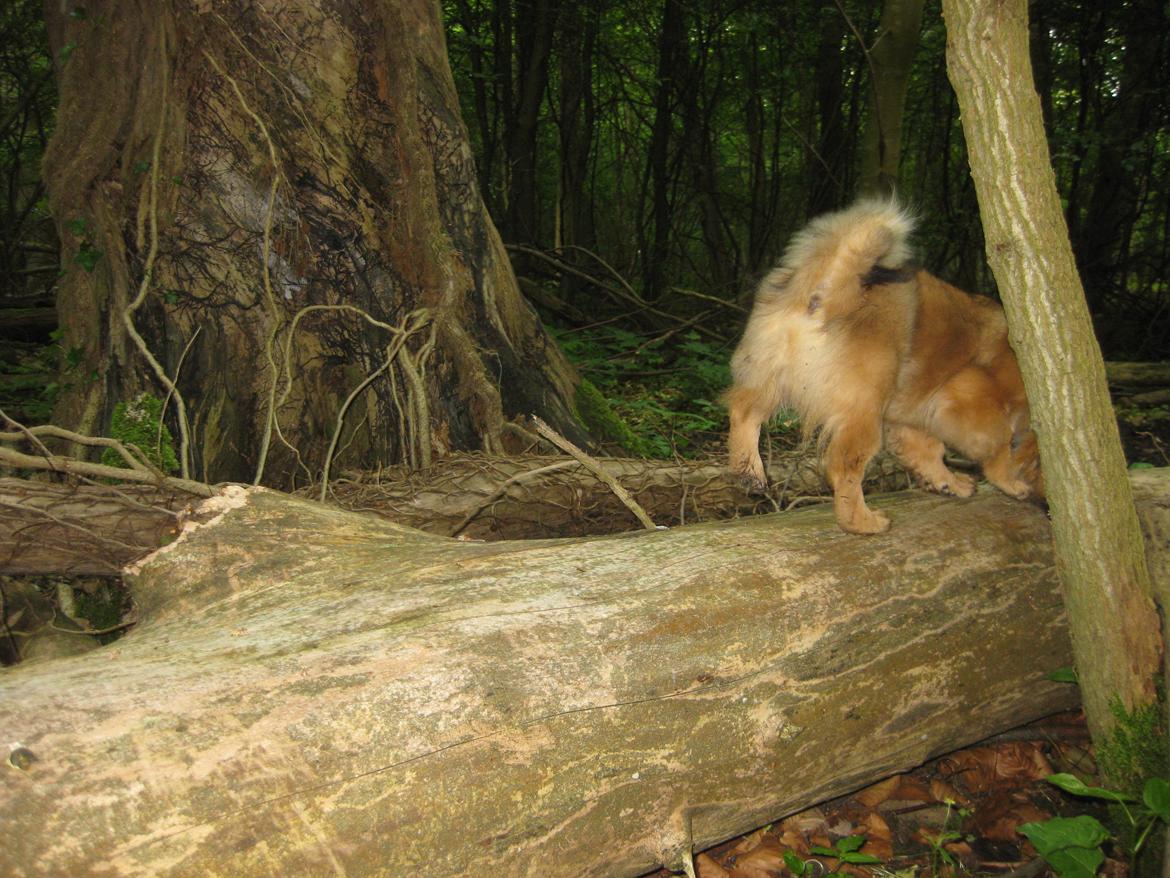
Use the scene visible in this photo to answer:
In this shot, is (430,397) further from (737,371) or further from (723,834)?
(723,834)

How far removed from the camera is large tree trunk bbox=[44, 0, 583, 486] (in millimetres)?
4719

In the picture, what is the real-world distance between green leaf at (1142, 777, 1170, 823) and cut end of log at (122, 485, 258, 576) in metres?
3.14

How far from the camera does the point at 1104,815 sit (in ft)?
10.2

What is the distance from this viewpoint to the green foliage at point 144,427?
446cm

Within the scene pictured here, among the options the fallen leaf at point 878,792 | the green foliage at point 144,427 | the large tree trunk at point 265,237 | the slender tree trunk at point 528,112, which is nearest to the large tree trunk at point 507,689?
the fallen leaf at point 878,792

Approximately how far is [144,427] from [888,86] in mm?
6991

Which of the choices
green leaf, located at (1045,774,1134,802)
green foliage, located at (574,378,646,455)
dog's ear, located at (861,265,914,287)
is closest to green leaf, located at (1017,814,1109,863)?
green leaf, located at (1045,774,1134,802)

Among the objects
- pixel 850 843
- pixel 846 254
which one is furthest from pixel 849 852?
pixel 846 254

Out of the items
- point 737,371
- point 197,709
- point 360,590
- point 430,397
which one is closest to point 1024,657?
point 737,371

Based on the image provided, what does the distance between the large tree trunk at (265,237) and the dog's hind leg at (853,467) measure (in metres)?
2.15

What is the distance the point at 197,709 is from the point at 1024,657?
2.88 meters

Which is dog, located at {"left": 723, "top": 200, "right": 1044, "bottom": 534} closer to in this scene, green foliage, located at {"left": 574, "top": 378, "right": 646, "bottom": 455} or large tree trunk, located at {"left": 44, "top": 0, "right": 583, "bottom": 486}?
green foliage, located at {"left": 574, "top": 378, "right": 646, "bottom": 455}

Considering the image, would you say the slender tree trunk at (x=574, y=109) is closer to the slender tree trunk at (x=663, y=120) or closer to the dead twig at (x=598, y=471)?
the slender tree trunk at (x=663, y=120)

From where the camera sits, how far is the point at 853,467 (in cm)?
363
